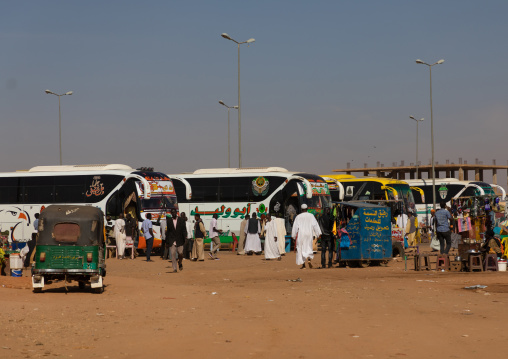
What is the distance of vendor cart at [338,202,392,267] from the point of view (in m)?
23.1

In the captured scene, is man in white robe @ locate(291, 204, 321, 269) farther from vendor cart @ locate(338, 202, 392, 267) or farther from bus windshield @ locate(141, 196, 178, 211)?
bus windshield @ locate(141, 196, 178, 211)

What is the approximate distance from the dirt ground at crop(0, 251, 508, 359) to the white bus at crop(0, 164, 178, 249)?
571 inches

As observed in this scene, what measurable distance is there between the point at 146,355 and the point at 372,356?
94.9 inches

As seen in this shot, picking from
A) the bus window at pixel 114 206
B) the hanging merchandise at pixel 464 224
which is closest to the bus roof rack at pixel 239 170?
the bus window at pixel 114 206

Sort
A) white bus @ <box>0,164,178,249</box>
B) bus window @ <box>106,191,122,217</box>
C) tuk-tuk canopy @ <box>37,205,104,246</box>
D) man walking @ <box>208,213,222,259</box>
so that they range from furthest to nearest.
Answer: bus window @ <box>106,191,122,217</box> → white bus @ <box>0,164,178,249</box> → man walking @ <box>208,213,222,259</box> → tuk-tuk canopy @ <box>37,205,104,246</box>

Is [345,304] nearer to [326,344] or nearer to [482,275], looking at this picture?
[326,344]

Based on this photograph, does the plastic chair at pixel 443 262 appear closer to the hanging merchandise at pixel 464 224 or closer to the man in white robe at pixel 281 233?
the hanging merchandise at pixel 464 224

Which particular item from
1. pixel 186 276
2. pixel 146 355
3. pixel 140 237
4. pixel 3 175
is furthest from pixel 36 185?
pixel 146 355

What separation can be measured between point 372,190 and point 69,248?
2967 centimetres

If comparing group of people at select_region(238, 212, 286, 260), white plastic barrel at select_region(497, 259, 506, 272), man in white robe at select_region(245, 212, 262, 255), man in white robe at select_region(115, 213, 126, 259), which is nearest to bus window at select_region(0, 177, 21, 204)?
man in white robe at select_region(115, 213, 126, 259)

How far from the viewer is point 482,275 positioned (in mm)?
19891

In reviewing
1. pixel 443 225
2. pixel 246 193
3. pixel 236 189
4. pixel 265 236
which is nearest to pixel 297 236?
pixel 443 225

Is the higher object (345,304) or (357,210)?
(357,210)

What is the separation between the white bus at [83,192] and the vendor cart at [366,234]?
41.8 ft
